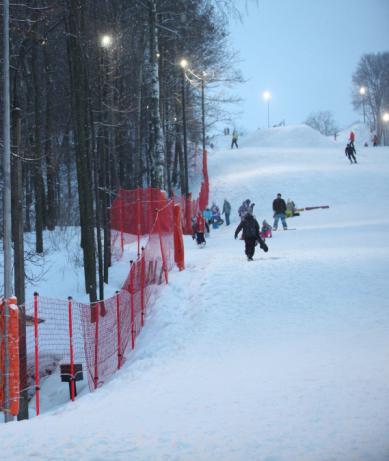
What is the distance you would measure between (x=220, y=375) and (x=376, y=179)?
31645mm

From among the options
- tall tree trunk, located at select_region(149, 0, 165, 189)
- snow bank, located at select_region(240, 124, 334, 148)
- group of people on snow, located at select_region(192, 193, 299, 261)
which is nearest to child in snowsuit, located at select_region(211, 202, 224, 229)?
group of people on snow, located at select_region(192, 193, 299, 261)

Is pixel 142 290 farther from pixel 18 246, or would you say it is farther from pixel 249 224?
pixel 249 224

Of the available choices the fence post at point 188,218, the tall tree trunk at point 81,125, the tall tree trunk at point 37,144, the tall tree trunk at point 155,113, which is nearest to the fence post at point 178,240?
the tall tree trunk at point 81,125

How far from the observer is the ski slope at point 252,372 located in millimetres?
5875

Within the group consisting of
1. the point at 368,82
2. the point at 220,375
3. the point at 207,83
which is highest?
the point at 368,82

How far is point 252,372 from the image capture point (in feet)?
29.4

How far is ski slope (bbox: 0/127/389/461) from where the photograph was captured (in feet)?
19.3

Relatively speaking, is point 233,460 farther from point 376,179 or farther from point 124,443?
point 376,179

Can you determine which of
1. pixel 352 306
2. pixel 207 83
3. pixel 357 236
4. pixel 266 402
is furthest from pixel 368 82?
pixel 266 402

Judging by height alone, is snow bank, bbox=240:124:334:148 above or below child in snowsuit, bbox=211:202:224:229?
above

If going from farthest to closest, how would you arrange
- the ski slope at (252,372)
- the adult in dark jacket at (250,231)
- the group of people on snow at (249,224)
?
the group of people on snow at (249,224)
the adult in dark jacket at (250,231)
the ski slope at (252,372)

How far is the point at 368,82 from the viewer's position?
90.0m

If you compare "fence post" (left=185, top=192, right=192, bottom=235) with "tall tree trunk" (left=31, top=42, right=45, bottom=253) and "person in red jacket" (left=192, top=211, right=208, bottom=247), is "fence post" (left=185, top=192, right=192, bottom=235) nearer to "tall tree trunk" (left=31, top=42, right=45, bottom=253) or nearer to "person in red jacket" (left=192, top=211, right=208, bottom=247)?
"person in red jacket" (left=192, top=211, right=208, bottom=247)

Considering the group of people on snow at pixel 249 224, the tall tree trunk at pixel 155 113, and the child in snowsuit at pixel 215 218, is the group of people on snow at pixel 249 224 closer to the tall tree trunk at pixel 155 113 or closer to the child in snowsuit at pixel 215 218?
the child in snowsuit at pixel 215 218
